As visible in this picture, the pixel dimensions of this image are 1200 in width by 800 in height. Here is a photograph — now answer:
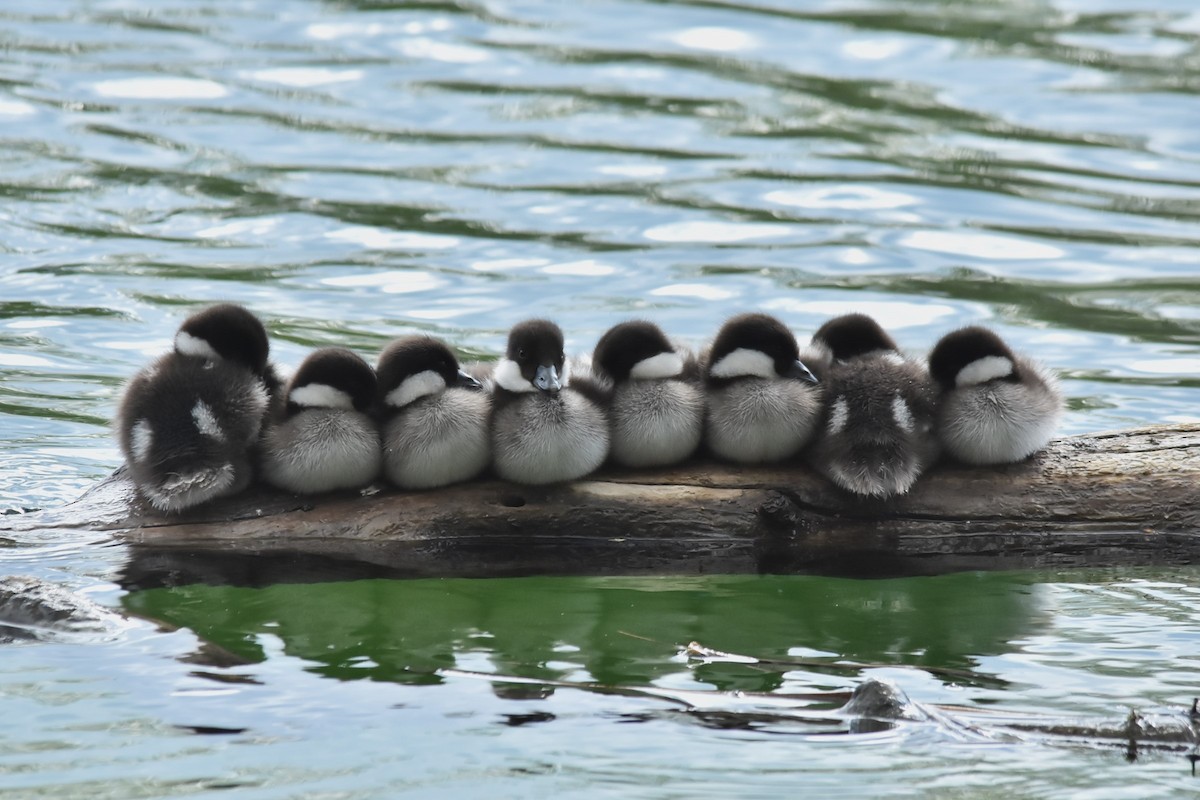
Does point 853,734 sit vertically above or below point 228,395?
below

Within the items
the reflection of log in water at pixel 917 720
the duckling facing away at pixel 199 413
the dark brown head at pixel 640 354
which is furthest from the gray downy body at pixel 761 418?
the duckling facing away at pixel 199 413

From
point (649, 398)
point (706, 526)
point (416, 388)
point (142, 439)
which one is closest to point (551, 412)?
point (649, 398)

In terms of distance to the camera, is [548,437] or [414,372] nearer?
[548,437]

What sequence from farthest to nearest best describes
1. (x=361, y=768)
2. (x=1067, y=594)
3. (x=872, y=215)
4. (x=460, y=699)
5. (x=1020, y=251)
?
(x=872, y=215)
(x=1020, y=251)
(x=1067, y=594)
(x=460, y=699)
(x=361, y=768)

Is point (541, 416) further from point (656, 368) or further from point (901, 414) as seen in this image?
point (901, 414)

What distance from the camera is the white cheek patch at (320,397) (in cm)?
703

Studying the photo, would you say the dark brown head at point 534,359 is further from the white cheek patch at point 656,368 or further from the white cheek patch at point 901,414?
the white cheek patch at point 901,414

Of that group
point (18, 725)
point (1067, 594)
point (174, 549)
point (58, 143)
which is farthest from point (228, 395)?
point (58, 143)

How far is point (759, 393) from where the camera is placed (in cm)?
708

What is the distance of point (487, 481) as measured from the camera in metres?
7.27

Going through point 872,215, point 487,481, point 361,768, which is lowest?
point 361,768

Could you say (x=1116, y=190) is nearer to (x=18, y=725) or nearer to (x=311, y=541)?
(x=311, y=541)

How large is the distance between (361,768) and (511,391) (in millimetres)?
2146

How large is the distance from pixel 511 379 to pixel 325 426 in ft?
2.52
